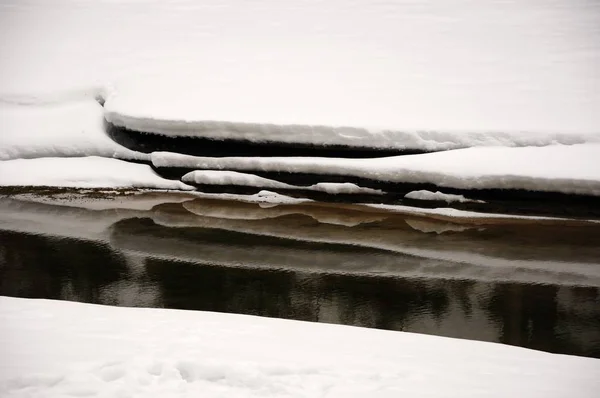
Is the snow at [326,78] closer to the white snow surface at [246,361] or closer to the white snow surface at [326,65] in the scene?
the white snow surface at [326,65]

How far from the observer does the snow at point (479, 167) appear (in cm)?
485

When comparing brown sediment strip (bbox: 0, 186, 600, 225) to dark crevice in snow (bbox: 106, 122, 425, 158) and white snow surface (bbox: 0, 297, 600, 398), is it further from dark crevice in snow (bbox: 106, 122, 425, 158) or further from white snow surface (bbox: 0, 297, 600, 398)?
white snow surface (bbox: 0, 297, 600, 398)

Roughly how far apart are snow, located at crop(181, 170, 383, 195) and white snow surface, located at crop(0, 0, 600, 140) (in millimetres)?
383

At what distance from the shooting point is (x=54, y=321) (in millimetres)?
2893

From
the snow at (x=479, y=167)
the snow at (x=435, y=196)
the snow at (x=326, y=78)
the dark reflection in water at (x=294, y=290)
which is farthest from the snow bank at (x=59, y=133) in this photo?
the snow at (x=435, y=196)

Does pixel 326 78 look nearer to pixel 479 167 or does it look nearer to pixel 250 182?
pixel 250 182

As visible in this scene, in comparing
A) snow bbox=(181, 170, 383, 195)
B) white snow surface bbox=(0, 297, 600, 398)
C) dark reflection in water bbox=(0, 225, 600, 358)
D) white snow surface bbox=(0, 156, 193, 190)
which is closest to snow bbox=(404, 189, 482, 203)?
snow bbox=(181, 170, 383, 195)

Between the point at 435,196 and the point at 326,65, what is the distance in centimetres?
267

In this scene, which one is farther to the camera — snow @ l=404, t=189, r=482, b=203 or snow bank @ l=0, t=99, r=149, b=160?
snow bank @ l=0, t=99, r=149, b=160

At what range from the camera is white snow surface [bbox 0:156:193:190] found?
5.61 meters

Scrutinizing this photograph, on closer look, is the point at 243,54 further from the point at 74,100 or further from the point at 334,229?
the point at 334,229

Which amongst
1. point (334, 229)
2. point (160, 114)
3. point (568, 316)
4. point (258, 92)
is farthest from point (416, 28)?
point (568, 316)

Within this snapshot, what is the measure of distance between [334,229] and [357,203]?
51cm

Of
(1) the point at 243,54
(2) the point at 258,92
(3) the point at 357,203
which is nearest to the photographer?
(3) the point at 357,203
